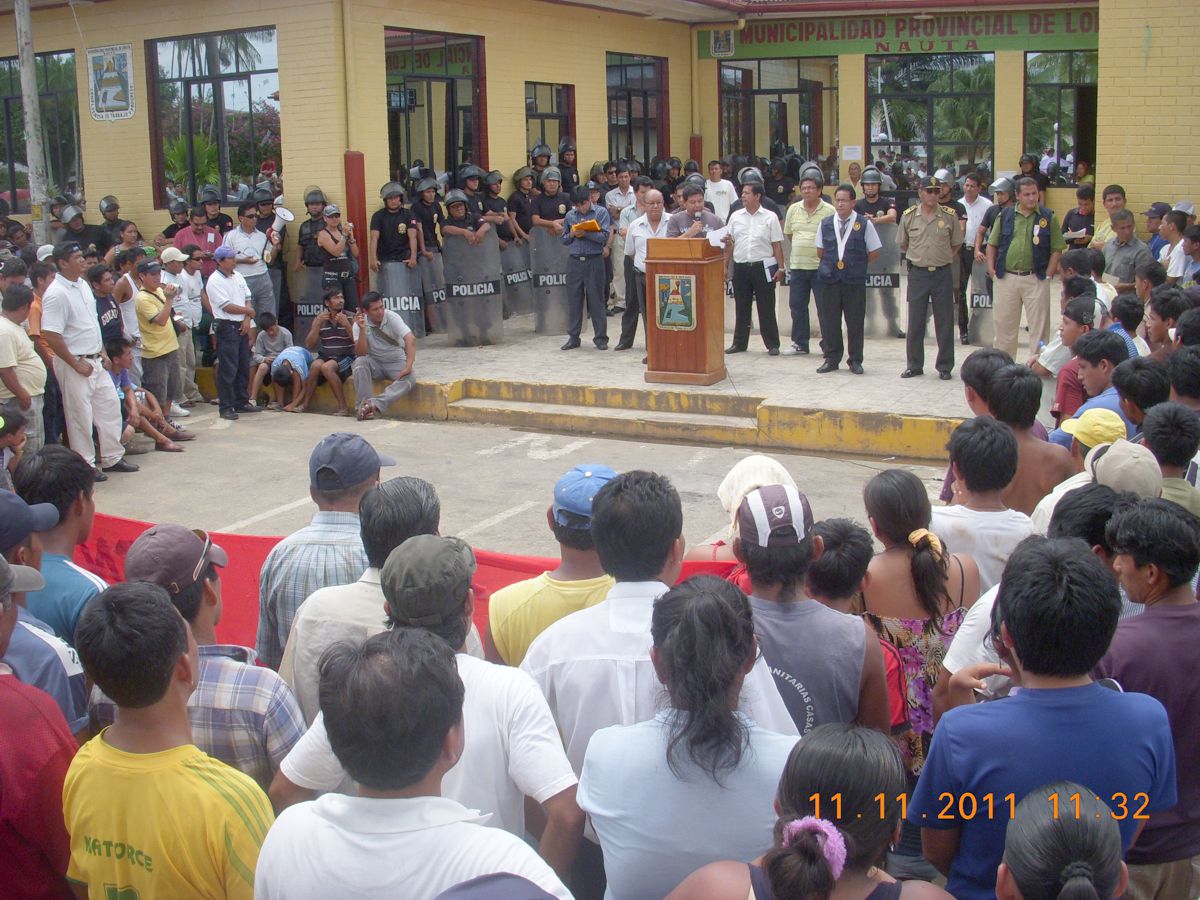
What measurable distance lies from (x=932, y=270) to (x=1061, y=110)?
10.7 m

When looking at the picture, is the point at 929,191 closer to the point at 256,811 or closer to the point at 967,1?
the point at 967,1

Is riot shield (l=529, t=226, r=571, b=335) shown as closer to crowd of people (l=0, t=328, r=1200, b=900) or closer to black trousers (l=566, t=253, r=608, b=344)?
black trousers (l=566, t=253, r=608, b=344)

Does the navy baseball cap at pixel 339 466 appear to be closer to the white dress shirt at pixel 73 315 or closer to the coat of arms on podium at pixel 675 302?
the white dress shirt at pixel 73 315

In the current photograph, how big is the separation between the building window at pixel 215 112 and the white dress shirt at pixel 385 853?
→ 47.2 feet

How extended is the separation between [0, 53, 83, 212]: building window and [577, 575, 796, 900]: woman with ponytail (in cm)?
1682

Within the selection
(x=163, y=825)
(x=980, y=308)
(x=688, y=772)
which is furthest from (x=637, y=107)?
(x=163, y=825)

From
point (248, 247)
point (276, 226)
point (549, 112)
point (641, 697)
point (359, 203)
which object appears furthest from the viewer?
point (549, 112)

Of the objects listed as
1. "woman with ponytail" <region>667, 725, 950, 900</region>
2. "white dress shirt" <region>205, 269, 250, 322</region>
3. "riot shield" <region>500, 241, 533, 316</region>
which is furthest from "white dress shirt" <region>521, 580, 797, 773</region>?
"riot shield" <region>500, 241, 533, 316</region>

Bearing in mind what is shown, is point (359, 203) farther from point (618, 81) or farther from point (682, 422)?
→ point (618, 81)

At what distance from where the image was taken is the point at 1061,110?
2122 centimetres

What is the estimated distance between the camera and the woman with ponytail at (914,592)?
391cm

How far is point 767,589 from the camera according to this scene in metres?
3.48

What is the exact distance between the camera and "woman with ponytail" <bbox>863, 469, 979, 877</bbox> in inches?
154

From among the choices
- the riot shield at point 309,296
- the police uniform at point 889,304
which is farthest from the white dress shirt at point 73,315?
the police uniform at point 889,304
